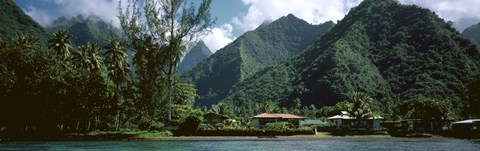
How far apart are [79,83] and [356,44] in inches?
6189

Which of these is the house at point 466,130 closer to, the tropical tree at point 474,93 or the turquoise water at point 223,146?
the tropical tree at point 474,93

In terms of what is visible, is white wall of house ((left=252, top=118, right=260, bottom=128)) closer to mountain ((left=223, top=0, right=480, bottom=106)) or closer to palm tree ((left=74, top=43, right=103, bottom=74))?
palm tree ((left=74, top=43, right=103, bottom=74))

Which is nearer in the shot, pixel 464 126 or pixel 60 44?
pixel 60 44

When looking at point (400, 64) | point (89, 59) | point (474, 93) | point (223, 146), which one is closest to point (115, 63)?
point (89, 59)

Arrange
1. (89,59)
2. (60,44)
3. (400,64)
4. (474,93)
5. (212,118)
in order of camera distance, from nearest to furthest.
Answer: (60,44) < (89,59) < (474,93) < (212,118) < (400,64)

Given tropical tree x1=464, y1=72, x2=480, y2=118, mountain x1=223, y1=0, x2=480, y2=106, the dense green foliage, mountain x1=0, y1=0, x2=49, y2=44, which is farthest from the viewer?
mountain x1=223, y1=0, x2=480, y2=106

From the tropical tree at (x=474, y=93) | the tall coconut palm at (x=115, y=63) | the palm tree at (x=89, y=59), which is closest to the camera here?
the palm tree at (x=89, y=59)

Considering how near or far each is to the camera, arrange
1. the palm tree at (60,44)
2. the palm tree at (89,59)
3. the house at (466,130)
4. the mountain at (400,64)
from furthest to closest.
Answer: the mountain at (400,64)
the palm tree at (60,44)
the palm tree at (89,59)
the house at (466,130)

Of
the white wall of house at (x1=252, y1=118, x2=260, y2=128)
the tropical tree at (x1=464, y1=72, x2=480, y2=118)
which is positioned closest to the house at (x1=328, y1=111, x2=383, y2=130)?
the white wall of house at (x1=252, y1=118, x2=260, y2=128)

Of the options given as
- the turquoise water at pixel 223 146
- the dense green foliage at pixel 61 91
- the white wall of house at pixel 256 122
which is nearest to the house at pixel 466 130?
the turquoise water at pixel 223 146

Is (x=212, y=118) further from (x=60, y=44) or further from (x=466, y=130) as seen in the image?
(x=466, y=130)

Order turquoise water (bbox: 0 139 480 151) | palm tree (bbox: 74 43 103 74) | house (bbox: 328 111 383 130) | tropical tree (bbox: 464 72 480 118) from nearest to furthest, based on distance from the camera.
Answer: turquoise water (bbox: 0 139 480 151) < palm tree (bbox: 74 43 103 74) < tropical tree (bbox: 464 72 480 118) < house (bbox: 328 111 383 130)

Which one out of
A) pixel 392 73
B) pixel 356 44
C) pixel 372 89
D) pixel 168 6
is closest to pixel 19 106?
pixel 168 6

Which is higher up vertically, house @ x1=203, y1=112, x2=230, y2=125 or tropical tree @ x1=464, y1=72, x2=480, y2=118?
tropical tree @ x1=464, y1=72, x2=480, y2=118
